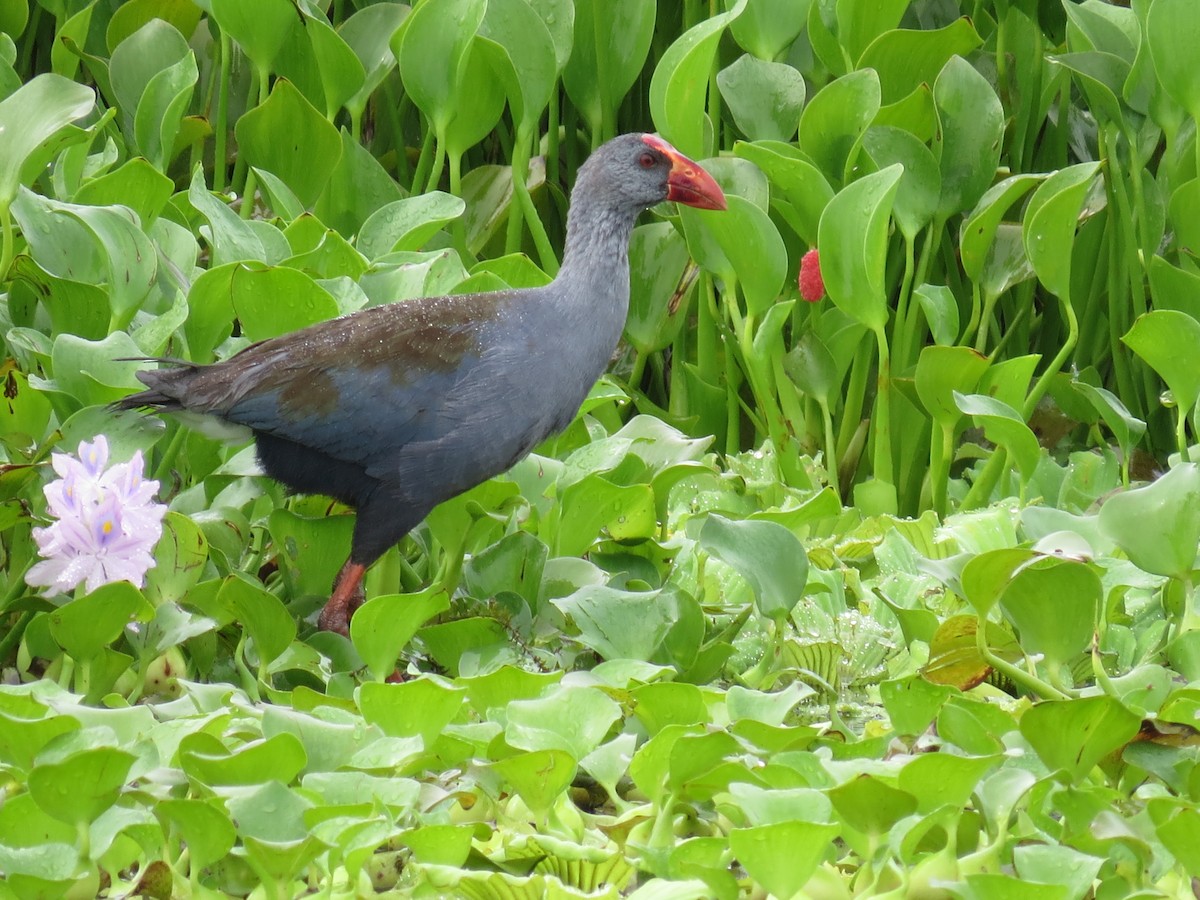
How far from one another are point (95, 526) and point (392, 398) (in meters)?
0.61

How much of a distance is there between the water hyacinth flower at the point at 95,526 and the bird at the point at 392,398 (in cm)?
32

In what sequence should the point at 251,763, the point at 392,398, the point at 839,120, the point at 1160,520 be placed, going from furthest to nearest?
the point at 839,120 < the point at 392,398 < the point at 1160,520 < the point at 251,763

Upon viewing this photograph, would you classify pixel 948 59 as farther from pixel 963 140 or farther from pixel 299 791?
pixel 299 791

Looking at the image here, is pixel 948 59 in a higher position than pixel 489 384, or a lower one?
higher

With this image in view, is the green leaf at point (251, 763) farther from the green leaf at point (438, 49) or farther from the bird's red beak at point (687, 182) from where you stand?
the green leaf at point (438, 49)

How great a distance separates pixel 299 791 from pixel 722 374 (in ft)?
7.10

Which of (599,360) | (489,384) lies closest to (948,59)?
(599,360)

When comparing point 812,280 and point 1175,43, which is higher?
point 1175,43

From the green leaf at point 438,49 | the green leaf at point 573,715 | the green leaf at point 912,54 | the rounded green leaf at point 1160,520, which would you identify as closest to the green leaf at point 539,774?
the green leaf at point 573,715

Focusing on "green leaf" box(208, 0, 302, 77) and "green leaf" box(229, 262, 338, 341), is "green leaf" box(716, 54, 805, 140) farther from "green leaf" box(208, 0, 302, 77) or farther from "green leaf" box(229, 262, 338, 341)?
"green leaf" box(229, 262, 338, 341)

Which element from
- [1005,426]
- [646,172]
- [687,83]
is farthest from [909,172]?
[1005,426]

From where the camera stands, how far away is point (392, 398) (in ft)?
8.20

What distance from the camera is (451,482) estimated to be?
2.49 metres

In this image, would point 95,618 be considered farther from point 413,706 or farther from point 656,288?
point 656,288
